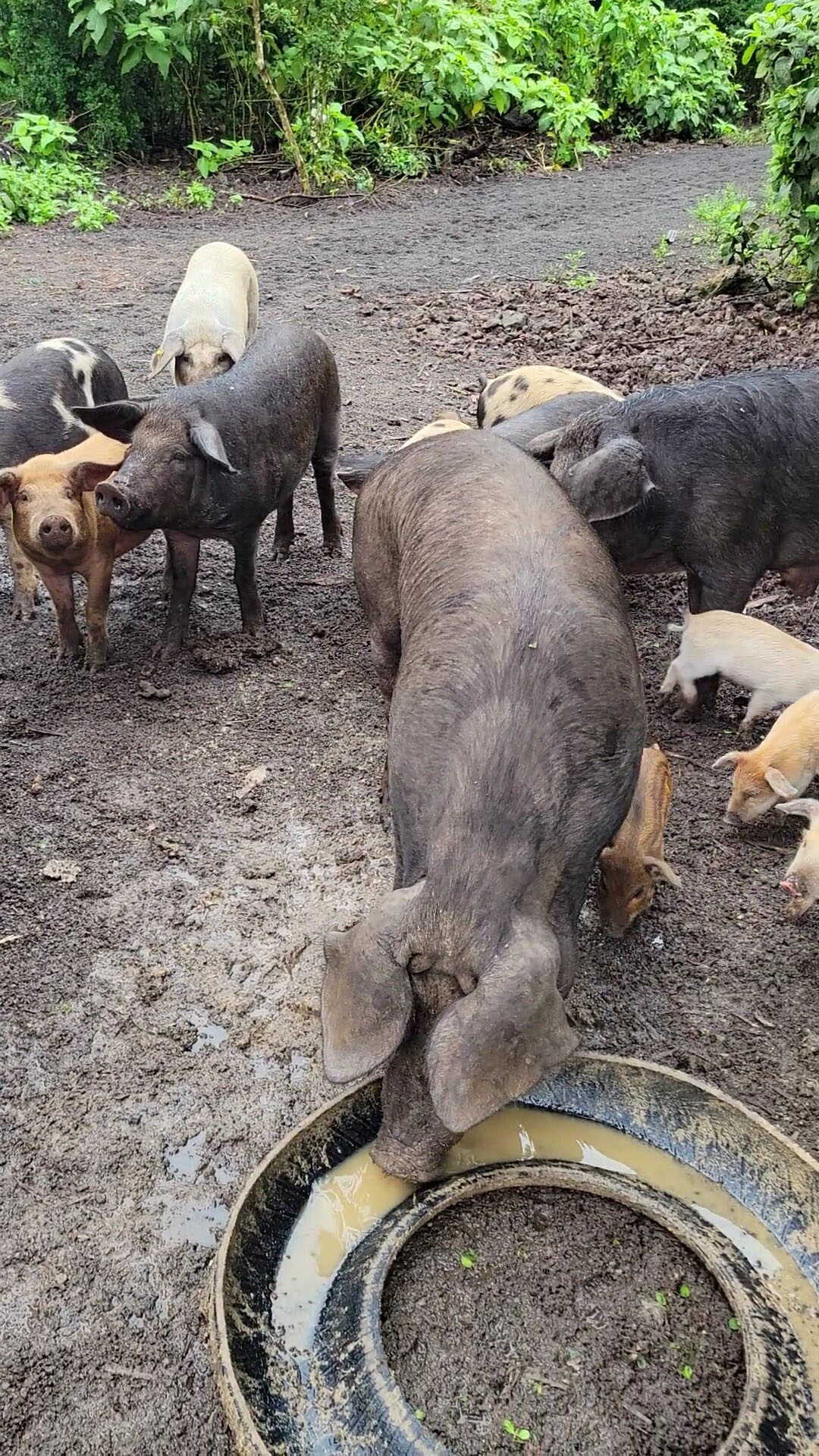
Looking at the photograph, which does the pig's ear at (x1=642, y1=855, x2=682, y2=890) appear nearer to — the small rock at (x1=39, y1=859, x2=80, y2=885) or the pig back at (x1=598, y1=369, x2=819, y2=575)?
the pig back at (x1=598, y1=369, x2=819, y2=575)

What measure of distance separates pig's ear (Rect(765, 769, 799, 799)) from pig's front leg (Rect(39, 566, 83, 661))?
2917 millimetres

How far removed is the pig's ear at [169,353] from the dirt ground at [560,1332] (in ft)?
17.0

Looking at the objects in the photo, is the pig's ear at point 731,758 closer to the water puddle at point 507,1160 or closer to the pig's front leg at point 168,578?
the water puddle at point 507,1160

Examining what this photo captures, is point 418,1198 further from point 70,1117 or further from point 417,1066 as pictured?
point 70,1117

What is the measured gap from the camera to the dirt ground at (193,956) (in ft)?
8.86

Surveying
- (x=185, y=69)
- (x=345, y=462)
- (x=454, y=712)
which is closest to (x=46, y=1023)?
(x=454, y=712)

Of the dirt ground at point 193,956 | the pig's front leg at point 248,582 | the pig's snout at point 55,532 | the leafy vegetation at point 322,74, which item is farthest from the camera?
the leafy vegetation at point 322,74

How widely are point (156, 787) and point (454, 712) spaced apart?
200 centimetres

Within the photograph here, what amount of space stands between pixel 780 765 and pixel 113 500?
2.62 meters

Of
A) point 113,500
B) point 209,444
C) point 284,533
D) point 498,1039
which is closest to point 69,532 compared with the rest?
point 113,500

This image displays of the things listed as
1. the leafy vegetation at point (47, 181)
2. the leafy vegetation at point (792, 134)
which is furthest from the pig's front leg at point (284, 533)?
the leafy vegetation at point (47, 181)

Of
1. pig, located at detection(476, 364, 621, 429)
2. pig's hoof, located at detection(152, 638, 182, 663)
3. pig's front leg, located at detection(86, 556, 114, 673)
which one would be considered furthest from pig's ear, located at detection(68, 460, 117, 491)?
pig, located at detection(476, 364, 621, 429)

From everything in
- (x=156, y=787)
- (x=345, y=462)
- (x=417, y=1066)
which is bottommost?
(x=156, y=787)

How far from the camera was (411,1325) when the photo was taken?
2533mm
